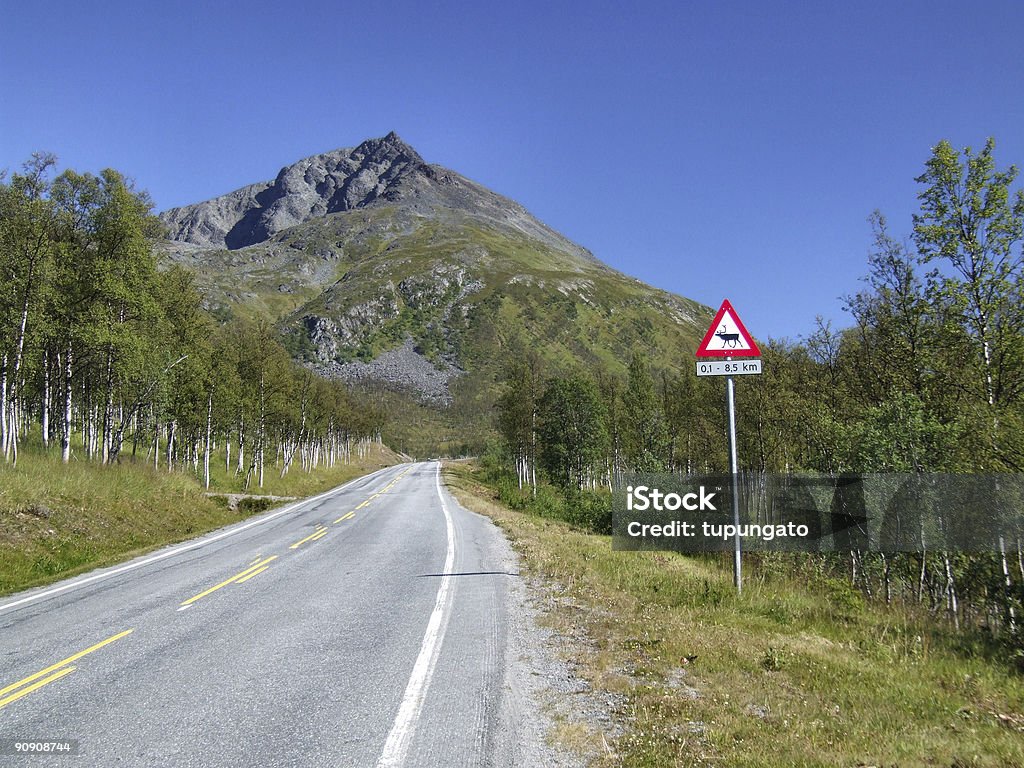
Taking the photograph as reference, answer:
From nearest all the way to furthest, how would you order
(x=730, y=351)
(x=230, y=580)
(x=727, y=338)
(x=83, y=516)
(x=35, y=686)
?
(x=35, y=686) → (x=730, y=351) → (x=727, y=338) → (x=230, y=580) → (x=83, y=516)

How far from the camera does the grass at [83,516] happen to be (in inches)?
530

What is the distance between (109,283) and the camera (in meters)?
22.5

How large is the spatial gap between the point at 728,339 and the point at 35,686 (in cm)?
999

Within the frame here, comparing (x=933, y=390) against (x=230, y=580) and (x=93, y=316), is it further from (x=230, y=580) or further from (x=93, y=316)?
(x=93, y=316)

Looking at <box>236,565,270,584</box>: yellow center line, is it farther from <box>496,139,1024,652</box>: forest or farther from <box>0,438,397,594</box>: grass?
<box>496,139,1024,652</box>: forest

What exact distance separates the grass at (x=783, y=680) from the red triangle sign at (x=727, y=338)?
13.3 feet

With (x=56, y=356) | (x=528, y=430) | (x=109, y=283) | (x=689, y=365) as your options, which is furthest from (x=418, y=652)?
(x=689, y=365)

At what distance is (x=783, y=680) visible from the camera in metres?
5.79

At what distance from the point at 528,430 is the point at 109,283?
33.8 m

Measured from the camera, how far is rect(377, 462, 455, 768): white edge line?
13.8 feet

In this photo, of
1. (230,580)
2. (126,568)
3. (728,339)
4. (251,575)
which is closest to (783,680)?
(728,339)

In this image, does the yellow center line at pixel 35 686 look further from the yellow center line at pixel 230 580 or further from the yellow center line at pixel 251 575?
the yellow center line at pixel 251 575

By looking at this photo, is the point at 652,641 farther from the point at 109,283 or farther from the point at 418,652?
the point at 109,283

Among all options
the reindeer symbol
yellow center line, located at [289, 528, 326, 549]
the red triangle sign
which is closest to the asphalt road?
yellow center line, located at [289, 528, 326, 549]
